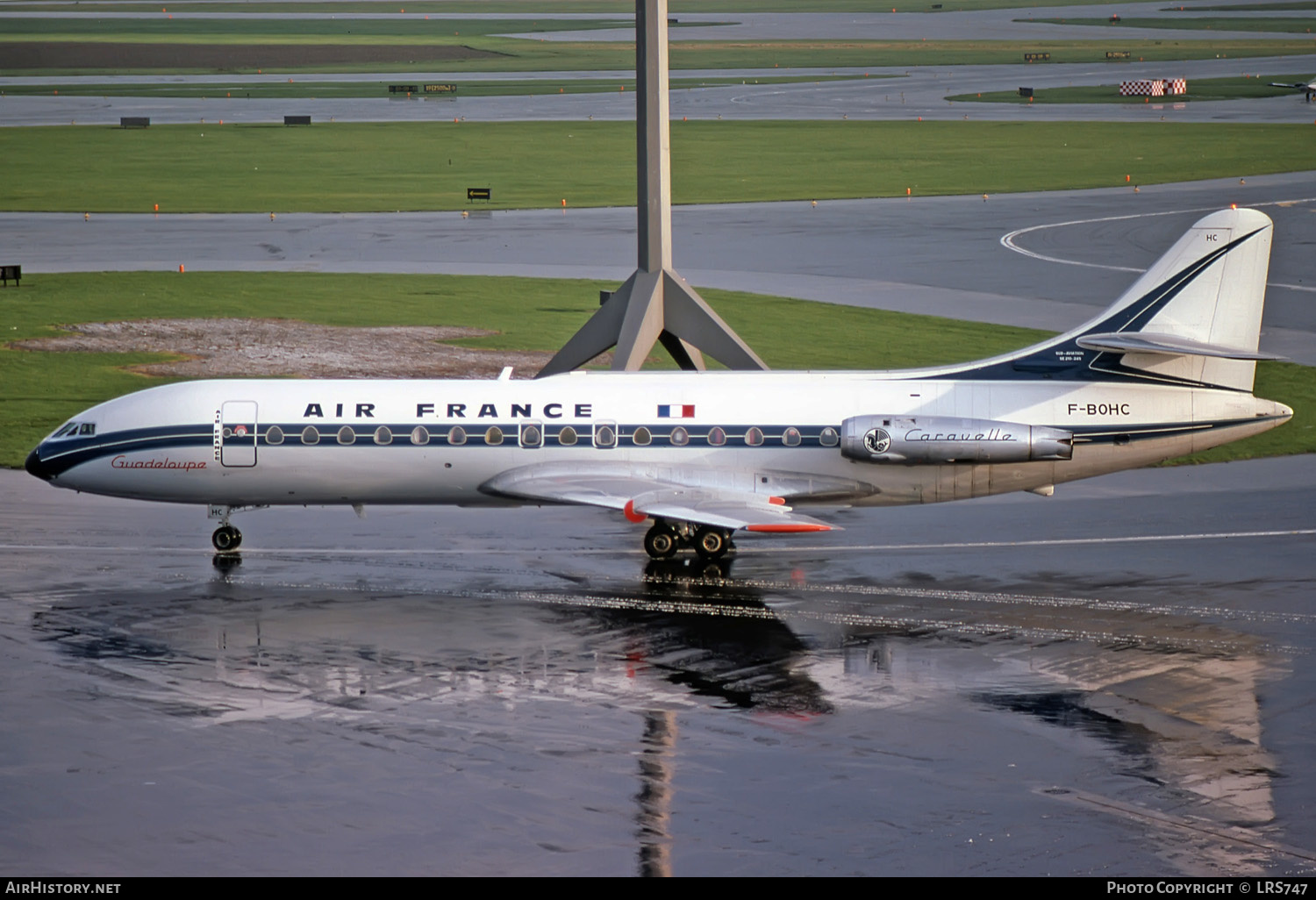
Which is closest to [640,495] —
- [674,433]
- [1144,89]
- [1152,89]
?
[674,433]

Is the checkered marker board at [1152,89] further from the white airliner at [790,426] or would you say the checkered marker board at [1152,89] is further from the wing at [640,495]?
the wing at [640,495]

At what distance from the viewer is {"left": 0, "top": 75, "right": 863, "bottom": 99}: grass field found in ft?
517

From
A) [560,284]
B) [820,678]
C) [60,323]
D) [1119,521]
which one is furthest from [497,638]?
[560,284]

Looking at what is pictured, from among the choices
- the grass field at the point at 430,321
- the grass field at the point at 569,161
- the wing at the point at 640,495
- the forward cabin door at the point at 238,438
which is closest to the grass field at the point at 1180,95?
the grass field at the point at 569,161

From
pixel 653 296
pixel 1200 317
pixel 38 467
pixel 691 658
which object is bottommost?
pixel 691 658

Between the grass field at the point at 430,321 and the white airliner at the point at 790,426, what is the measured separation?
10570 millimetres

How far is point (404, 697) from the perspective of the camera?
2708 centimetres

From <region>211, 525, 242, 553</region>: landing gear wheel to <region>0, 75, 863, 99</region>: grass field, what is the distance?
407 ft

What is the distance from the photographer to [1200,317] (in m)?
34.9

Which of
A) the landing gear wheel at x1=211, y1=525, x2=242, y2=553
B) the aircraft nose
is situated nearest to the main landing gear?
the landing gear wheel at x1=211, y1=525, x2=242, y2=553

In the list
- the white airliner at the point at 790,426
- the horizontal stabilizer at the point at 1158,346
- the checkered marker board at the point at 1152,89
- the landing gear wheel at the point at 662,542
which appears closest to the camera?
the horizontal stabilizer at the point at 1158,346

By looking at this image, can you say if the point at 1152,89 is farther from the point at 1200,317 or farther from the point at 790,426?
the point at 790,426

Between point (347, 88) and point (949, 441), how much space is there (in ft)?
460

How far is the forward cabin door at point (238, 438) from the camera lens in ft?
115
